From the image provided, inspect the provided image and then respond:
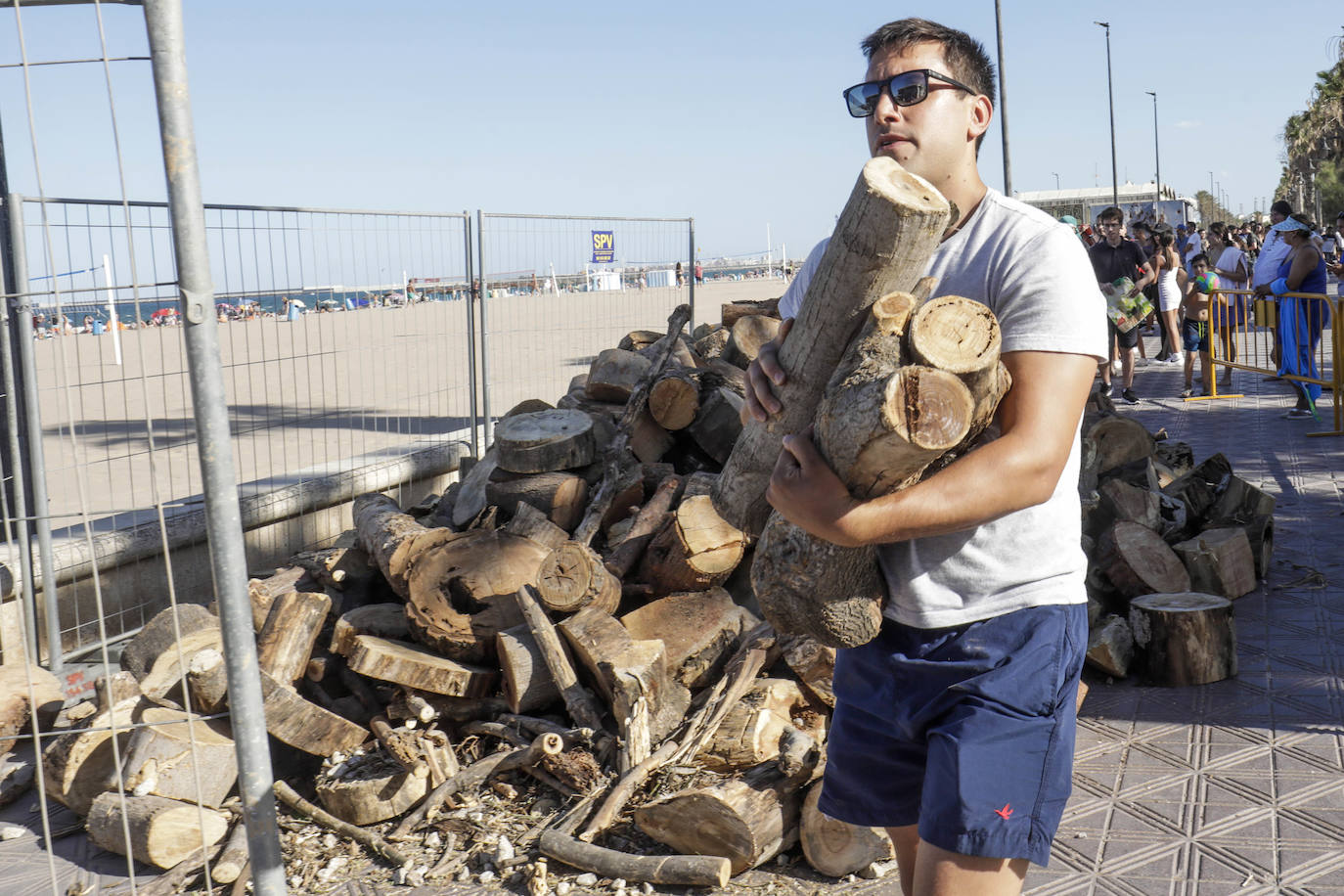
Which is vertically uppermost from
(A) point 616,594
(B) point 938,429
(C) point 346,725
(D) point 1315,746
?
(B) point 938,429

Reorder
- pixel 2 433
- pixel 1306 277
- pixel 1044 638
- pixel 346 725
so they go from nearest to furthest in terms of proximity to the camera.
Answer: pixel 1044 638 < pixel 346 725 < pixel 2 433 < pixel 1306 277

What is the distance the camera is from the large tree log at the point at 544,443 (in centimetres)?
518

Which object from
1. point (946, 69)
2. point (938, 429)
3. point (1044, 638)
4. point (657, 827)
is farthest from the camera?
point (657, 827)

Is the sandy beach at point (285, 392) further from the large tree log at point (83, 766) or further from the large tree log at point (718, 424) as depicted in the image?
the large tree log at point (718, 424)

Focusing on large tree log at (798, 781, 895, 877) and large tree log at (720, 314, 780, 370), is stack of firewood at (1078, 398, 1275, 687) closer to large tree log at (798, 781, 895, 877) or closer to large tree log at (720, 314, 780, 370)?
large tree log at (798, 781, 895, 877)

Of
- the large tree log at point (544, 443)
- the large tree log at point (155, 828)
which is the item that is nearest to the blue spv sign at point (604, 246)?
the large tree log at point (544, 443)

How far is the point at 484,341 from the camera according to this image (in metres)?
6.91

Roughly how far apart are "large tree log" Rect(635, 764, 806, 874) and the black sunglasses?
6.41 ft

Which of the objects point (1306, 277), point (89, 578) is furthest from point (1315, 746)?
point (1306, 277)

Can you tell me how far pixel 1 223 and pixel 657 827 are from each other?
351cm

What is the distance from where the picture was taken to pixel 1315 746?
374 cm

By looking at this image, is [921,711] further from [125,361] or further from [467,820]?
[125,361]

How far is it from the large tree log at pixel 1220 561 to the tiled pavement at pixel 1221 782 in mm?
121

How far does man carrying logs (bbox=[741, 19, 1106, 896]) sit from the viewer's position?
159 centimetres
